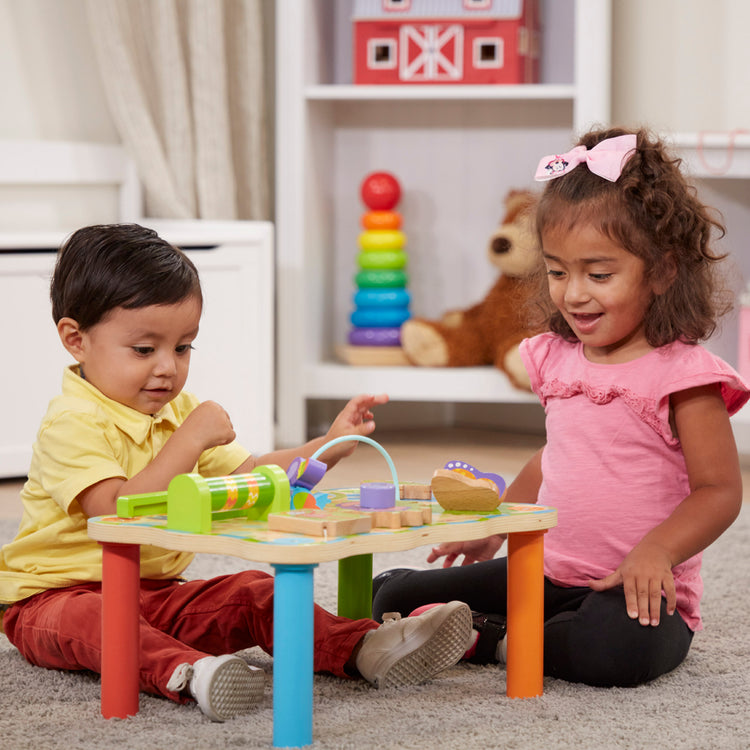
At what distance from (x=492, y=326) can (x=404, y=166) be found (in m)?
0.49

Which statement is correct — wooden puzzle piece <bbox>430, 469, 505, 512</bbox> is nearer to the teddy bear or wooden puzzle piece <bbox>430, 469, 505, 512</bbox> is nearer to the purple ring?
the purple ring

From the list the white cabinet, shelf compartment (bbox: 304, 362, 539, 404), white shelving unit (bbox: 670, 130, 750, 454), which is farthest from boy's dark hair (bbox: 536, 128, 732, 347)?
shelf compartment (bbox: 304, 362, 539, 404)

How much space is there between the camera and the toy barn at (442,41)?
8.13 feet

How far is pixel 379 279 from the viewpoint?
260cm

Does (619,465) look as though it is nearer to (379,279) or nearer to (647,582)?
(647,582)

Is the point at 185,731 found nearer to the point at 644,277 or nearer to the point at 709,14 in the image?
the point at 644,277

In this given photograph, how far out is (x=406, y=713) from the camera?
0.96 metres

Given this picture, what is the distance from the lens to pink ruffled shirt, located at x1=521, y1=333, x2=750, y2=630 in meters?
1.12

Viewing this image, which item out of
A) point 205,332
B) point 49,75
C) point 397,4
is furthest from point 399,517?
point 49,75

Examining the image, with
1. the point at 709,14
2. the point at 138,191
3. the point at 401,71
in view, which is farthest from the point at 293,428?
the point at 709,14

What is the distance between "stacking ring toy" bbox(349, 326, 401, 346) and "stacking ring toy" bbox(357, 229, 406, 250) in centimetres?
18

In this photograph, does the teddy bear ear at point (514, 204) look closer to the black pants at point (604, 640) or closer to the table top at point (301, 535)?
the black pants at point (604, 640)

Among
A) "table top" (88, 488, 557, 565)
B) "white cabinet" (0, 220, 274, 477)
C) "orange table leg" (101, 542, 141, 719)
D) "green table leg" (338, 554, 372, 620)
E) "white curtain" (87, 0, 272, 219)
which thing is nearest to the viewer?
"table top" (88, 488, 557, 565)

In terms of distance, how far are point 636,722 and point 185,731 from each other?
1.18ft
